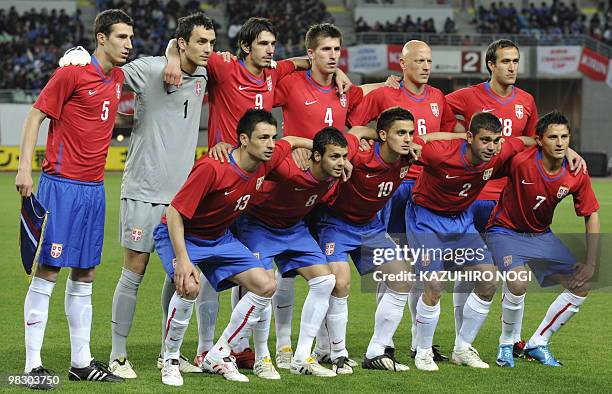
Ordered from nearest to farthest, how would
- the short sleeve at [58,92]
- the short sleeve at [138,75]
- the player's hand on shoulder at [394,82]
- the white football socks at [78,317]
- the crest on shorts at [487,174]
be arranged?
the short sleeve at [58,92] < the white football socks at [78,317] < the short sleeve at [138,75] < the crest on shorts at [487,174] < the player's hand on shoulder at [394,82]

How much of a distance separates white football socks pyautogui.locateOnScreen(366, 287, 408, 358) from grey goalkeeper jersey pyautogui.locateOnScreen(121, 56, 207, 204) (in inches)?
64.2

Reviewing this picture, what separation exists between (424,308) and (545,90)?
3223 centimetres

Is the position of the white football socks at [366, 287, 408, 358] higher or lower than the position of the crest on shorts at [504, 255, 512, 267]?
lower

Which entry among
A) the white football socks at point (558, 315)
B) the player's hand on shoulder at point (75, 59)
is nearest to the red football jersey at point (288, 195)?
the player's hand on shoulder at point (75, 59)

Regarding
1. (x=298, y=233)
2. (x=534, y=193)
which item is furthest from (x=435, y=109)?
(x=298, y=233)

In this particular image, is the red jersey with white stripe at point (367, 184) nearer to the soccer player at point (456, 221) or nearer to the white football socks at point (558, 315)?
the soccer player at point (456, 221)

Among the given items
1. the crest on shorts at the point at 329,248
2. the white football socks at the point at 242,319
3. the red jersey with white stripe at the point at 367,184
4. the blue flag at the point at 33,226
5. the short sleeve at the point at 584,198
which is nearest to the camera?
the blue flag at the point at 33,226

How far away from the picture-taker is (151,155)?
22.3ft

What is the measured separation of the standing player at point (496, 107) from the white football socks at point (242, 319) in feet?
6.18

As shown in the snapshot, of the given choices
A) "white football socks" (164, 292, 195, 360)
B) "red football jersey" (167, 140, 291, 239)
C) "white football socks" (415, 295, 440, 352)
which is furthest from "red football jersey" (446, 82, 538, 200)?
"white football socks" (164, 292, 195, 360)

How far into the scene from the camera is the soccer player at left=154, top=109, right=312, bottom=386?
628 centimetres

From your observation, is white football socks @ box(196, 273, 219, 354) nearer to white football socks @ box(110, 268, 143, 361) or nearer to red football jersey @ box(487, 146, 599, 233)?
white football socks @ box(110, 268, 143, 361)

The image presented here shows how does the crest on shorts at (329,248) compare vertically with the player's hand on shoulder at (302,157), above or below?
below

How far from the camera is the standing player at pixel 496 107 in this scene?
25.5 feet
